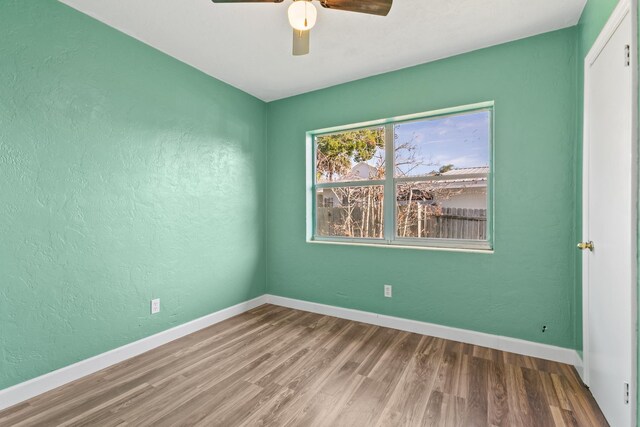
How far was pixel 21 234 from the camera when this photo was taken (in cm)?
181

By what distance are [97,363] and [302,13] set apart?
2795 millimetres

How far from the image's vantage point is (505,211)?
2.45 meters

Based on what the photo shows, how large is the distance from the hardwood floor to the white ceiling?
2642 mm

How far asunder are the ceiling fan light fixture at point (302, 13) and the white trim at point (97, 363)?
2.71m

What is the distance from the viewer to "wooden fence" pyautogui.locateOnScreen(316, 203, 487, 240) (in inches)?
107

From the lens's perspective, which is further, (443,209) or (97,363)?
(443,209)

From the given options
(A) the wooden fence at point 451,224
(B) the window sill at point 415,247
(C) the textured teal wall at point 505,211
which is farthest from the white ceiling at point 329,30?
(B) the window sill at point 415,247

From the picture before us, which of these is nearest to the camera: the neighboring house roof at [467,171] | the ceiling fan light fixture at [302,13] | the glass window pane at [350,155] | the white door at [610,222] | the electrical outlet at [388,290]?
the white door at [610,222]

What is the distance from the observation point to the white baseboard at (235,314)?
186cm

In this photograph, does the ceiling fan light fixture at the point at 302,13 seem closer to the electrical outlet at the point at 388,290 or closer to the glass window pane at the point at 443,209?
the glass window pane at the point at 443,209

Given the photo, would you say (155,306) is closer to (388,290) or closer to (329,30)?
(388,290)

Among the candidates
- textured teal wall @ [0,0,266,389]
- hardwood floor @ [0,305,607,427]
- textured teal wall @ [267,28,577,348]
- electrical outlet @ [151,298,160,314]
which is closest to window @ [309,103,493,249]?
textured teal wall @ [267,28,577,348]

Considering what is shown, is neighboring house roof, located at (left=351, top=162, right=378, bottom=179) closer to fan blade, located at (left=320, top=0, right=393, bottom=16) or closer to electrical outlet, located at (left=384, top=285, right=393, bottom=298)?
electrical outlet, located at (left=384, top=285, right=393, bottom=298)

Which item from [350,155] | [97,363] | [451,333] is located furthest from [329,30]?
[97,363]
